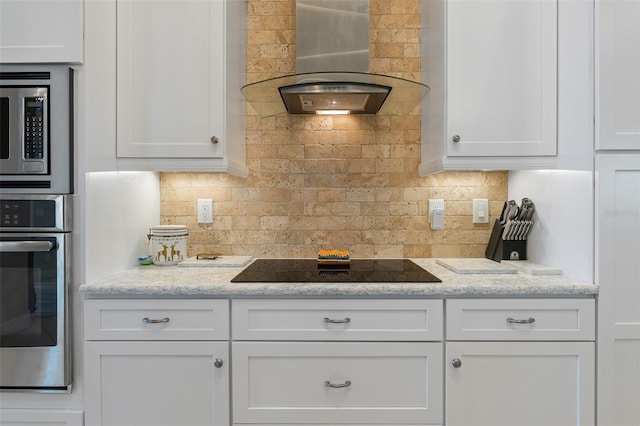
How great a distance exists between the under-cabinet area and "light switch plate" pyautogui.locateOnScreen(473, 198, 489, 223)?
700 millimetres

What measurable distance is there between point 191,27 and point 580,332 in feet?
6.86

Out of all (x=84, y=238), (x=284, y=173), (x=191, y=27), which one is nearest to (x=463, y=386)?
(x=284, y=173)

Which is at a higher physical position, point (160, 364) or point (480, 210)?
point (480, 210)

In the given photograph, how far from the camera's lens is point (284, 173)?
2.13 meters

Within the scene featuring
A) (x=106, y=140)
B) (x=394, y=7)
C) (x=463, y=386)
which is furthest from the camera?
(x=394, y=7)

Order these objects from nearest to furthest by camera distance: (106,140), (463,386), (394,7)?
(463,386) → (106,140) → (394,7)

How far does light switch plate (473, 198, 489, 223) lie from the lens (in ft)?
6.86

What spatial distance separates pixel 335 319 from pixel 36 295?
1.20m

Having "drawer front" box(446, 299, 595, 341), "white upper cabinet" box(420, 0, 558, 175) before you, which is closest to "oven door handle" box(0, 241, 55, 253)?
"drawer front" box(446, 299, 595, 341)

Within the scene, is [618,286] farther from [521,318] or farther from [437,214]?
[437,214]

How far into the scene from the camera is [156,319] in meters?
1.47

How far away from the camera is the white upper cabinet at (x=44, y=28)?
148 cm

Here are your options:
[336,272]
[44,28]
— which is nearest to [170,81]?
[44,28]

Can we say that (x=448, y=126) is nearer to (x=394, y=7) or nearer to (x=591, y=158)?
(x=591, y=158)
